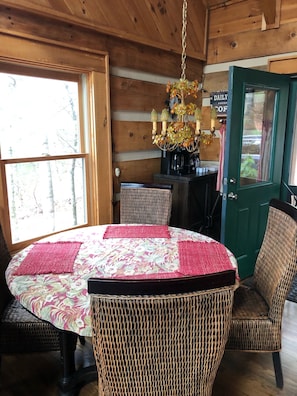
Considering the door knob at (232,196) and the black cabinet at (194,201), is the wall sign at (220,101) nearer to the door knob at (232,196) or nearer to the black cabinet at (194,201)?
the black cabinet at (194,201)

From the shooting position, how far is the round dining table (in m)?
1.30

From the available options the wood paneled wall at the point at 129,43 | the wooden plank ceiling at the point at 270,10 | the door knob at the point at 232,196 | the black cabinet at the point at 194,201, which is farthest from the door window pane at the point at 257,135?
the wood paneled wall at the point at 129,43

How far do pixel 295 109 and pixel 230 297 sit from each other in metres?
2.93

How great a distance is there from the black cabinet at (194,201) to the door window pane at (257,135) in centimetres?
45

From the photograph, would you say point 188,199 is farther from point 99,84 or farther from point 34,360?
point 34,360

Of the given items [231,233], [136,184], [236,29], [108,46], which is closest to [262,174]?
[231,233]

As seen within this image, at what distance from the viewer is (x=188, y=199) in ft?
10.1

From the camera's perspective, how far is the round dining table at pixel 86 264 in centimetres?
130

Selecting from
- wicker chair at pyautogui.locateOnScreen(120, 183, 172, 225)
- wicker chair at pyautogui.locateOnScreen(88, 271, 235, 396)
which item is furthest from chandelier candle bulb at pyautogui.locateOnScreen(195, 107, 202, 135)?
wicker chair at pyautogui.locateOnScreen(88, 271, 235, 396)

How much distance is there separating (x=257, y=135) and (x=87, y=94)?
5.38 ft

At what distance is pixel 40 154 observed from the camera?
101 inches

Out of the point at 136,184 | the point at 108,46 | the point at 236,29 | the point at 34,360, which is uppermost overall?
the point at 236,29

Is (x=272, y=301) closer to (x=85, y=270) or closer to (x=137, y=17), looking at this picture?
(x=85, y=270)

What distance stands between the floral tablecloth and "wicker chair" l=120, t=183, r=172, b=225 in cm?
42
